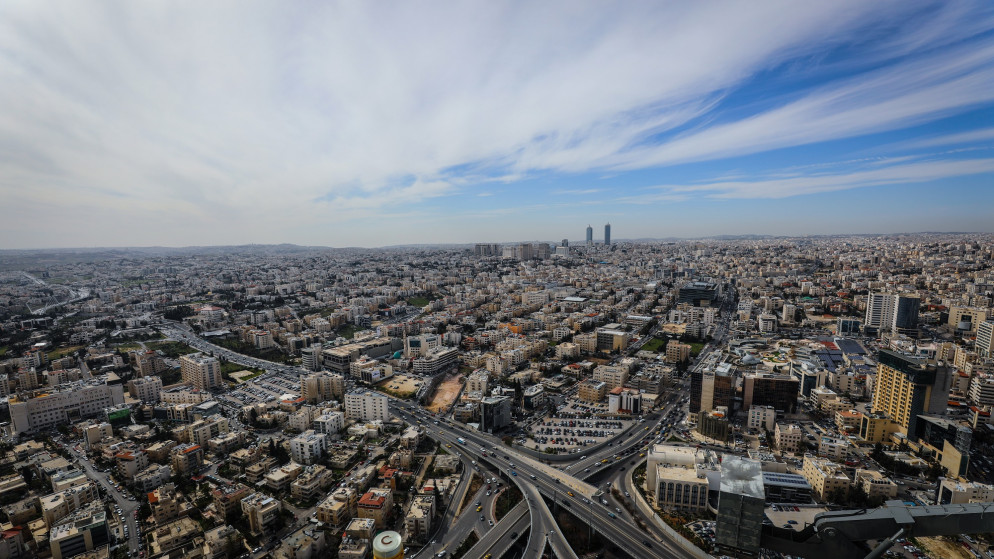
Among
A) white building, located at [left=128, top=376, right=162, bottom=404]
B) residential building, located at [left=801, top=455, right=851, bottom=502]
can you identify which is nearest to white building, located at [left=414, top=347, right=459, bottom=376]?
white building, located at [left=128, top=376, right=162, bottom=404]

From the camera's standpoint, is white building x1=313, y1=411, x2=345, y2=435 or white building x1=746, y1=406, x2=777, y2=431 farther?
white building x1=746, y1=406, x2=777, y2=431

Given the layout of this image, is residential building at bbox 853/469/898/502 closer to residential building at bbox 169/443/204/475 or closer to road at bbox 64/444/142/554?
road at bbox 64/444/142/554

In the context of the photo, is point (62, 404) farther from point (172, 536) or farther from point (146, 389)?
point (172, 536)

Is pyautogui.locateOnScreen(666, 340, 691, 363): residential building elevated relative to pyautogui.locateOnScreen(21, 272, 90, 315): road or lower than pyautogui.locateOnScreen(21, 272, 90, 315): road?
lower

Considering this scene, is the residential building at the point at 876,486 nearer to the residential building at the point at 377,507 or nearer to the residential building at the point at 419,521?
the residential building at the point at 419,521

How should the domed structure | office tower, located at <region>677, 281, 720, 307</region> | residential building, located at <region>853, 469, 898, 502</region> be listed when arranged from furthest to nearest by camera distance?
office tower, located at <region>677, 281, 720, 307</region> → residential building, located at <region>853, 469, 898, 502</region> → the domed structure

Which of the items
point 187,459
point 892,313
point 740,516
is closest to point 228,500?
point 187,459

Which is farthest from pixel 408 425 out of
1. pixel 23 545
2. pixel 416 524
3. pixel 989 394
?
pixel 989 394

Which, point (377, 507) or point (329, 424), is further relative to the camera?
point (329, 424)
